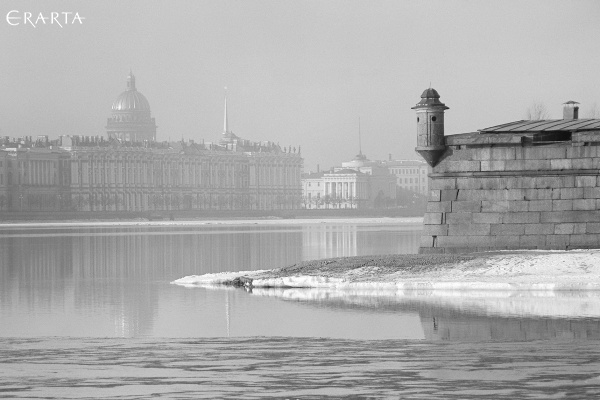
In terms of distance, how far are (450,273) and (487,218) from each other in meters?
4.00

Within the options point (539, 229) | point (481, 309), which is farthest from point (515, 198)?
point (481, 309)

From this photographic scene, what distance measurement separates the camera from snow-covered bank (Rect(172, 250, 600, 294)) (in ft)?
77.0

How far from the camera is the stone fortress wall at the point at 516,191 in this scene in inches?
1100

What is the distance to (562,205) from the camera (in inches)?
1107

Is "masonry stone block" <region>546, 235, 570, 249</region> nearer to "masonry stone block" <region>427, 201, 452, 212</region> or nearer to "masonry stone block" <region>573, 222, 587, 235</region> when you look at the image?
"masonry stone block" <region>573, 222, 587, 235</region>

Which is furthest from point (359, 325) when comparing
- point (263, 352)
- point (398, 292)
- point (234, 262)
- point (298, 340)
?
point (234, 262)

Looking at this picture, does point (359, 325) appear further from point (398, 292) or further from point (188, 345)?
point (398, 292)

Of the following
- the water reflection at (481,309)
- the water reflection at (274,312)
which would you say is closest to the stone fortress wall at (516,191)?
the water reflection at (481,309)

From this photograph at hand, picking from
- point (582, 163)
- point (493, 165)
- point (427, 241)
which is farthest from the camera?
point (427, 241)

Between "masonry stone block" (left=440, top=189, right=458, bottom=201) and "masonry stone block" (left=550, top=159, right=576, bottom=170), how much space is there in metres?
2.10

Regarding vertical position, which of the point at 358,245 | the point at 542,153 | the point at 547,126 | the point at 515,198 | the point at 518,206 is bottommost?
the point at 358,245

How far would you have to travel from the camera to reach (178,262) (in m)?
37.8

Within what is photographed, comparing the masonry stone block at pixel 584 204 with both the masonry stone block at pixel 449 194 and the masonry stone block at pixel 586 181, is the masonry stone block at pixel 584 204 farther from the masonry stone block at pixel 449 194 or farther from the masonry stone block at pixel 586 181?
the masonry stone block at pixel 449 194

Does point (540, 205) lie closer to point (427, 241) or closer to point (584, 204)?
point (584, 204)
